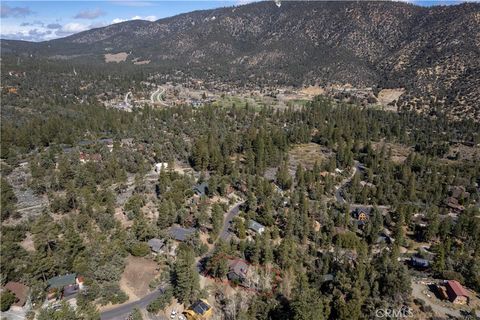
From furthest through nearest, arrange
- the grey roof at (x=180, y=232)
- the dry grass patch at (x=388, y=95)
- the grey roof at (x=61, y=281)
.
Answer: the dry grass patch at (x=388, y=95) < the grey roof at (x=180, y=232) < the grey roof at (x=61, y=281)

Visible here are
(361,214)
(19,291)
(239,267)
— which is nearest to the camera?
(19,291)

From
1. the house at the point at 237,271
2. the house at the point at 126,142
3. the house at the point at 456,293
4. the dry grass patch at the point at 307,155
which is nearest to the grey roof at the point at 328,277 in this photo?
the house at the point at 237,271

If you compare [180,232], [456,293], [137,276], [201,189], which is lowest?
[456,293]

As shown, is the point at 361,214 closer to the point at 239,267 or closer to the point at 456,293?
the point at 456,293

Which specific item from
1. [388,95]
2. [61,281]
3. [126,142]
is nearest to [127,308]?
[61,281]

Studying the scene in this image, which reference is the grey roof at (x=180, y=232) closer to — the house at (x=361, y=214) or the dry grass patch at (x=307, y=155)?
the house at (x=361, y=214)

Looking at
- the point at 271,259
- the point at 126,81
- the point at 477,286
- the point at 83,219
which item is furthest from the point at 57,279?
the point at 126,81

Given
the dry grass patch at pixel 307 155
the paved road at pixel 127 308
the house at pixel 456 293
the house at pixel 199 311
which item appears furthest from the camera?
the dry grass patch at pixel 307 155
